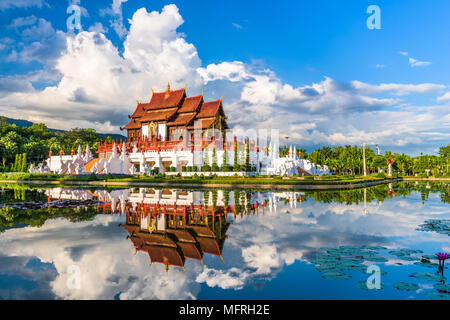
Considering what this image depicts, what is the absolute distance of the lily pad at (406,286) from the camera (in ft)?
14.4

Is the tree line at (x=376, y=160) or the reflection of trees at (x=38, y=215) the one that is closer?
the reflection of trees at (x=38, y=215)

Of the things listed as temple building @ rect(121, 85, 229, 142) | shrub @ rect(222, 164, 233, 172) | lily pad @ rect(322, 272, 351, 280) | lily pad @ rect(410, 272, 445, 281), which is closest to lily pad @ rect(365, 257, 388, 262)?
lily pad @ rect(410, 272, 445, 281)

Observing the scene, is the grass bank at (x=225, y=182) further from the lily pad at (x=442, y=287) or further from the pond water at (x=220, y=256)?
the lily pad at (x=442, y=287)

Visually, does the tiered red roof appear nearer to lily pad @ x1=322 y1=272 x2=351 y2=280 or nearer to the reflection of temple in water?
the reflection of temple in water

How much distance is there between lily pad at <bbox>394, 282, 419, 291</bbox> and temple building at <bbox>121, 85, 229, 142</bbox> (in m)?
36.6

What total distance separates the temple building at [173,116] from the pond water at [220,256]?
3212cm

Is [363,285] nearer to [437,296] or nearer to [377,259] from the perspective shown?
[437,296]

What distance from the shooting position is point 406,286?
4.47 meters

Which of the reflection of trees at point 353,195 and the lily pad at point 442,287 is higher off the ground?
the reflection of trees at point 353,195

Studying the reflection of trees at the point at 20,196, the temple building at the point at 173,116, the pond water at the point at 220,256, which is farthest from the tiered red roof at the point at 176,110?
the pond water at the point at 220,256

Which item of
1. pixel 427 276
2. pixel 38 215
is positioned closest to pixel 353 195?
pixel 427 276

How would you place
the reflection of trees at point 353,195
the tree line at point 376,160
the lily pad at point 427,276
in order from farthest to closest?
the tree line at point 376,160, the reflection of trees at point 353,195, the lily pad at point 427,276

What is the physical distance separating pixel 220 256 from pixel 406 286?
3.33 m

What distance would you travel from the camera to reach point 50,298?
13.7 ft
